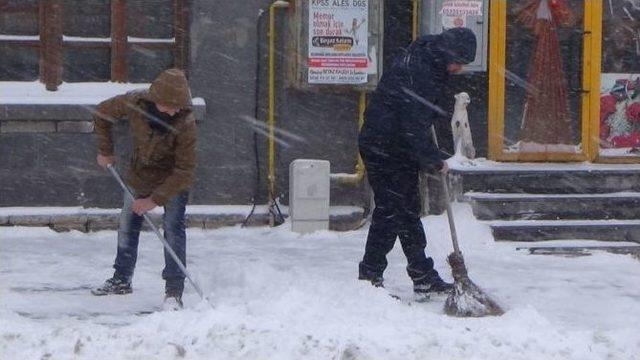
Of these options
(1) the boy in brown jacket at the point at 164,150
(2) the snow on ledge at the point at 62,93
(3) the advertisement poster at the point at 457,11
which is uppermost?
(3) the advertisement poster at the point at 457,11

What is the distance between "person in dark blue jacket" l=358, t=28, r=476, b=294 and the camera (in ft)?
26.1

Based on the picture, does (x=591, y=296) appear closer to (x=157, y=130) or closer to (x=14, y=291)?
(x=157, y=130)

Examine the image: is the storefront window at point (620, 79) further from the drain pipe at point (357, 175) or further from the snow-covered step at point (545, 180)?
the drain pipe at point (357, 175)

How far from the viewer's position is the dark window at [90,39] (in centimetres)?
1135

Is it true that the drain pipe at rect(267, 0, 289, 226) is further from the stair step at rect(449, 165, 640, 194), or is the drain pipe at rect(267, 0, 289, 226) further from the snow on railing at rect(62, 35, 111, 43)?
the stair step at rect(449, 165, 640, 194)

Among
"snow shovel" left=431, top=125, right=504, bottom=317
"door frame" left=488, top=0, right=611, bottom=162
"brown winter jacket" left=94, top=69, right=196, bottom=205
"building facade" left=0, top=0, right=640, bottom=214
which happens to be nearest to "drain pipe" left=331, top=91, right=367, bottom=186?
"building facade" left=0, top=0, right=640, bottom=214

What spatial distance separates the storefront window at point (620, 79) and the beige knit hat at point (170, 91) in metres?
5.85

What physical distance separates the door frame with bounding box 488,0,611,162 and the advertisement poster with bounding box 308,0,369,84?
142 cm

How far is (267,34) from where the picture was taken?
1156 cm

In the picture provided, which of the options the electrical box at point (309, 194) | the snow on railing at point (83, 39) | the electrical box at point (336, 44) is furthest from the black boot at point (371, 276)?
the snow on railing at point (83, 39)

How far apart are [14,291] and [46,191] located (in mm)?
2968

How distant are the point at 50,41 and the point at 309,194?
9.32 feet

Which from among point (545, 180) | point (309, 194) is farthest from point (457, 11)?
point (309, 194)

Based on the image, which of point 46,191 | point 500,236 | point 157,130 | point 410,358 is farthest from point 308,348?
point 46,191
